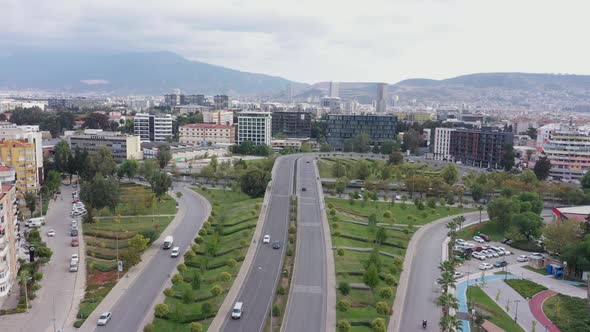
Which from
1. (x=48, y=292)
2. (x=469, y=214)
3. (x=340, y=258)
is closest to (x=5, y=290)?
(x=48, y=292)

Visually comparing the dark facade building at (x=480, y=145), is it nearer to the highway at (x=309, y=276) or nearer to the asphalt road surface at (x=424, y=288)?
the highway at (x=309, y=276)

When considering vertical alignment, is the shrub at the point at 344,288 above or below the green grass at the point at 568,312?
above

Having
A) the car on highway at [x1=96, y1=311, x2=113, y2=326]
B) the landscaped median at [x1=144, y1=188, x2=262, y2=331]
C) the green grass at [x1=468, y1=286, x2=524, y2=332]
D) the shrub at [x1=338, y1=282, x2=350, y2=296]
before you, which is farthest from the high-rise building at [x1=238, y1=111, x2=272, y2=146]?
the car on highway at [x1=96, y1=311, x2=113, y2=326]

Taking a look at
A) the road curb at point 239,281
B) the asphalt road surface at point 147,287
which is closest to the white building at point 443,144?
the road curb at point 239,281

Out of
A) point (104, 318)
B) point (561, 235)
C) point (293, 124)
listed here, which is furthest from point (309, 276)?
point (293, 124)

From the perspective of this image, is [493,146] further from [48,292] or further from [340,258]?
[48,292]

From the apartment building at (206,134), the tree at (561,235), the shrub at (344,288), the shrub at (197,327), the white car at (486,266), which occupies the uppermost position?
the apartment building at (206,134)

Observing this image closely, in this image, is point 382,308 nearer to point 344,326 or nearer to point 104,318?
point 344,326
